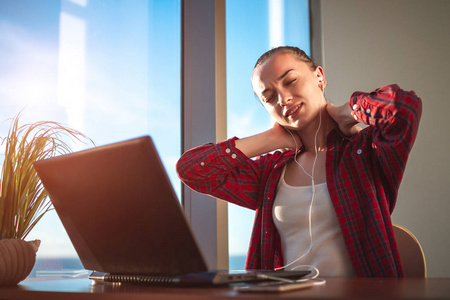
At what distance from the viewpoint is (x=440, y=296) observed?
1.70 ft

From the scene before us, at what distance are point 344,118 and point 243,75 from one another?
3.30ft

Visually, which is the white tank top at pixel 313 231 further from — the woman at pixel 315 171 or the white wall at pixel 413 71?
the white wall at pixel 413 71

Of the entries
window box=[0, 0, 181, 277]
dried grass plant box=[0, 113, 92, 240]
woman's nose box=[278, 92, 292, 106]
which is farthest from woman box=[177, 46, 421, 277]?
dried grass plant box=[0, 113, 92, 240]

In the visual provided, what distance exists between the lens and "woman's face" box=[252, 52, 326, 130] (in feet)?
4.74

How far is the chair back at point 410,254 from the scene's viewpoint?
1227 mm

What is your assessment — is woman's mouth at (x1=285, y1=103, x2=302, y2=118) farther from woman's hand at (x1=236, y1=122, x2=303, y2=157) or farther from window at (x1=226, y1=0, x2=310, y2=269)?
window at (x1=226, y1=0, x2=310, y2=269)

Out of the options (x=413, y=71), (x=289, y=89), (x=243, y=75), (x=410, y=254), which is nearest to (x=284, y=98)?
(x=289, y=89)

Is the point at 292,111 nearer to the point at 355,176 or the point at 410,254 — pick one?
the point at 355,176

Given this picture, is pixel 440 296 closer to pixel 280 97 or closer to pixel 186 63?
pixel 280 97

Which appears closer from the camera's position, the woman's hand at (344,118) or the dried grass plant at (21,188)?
the dried grass plant at (21,188)

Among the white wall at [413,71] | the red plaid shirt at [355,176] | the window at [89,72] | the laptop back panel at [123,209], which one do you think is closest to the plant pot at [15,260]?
the laptop back panel at [123,209]

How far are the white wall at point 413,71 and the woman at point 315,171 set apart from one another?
162 centimetres

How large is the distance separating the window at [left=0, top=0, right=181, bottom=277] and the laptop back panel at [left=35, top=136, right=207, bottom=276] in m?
0.60

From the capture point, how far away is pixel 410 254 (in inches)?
49.8
